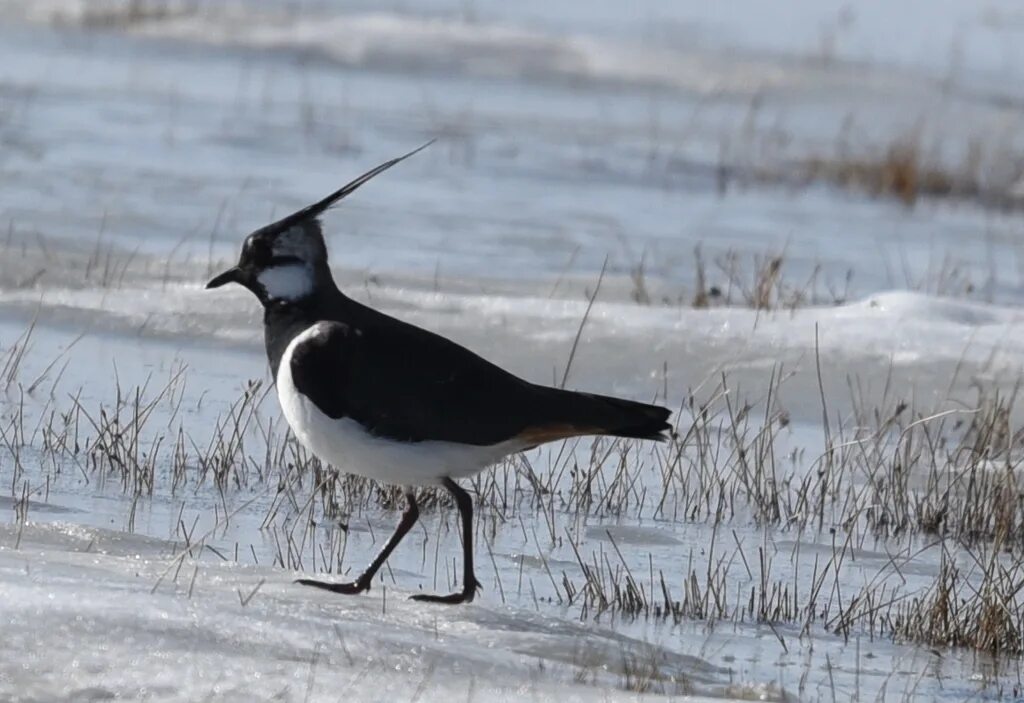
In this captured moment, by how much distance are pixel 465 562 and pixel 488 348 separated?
4.23 metres

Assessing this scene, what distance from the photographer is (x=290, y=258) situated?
5.62m

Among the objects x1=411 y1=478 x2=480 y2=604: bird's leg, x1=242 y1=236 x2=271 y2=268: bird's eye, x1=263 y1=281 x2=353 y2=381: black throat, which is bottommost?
x1=411 y1=478 x2=480 y2=604: bird's leg

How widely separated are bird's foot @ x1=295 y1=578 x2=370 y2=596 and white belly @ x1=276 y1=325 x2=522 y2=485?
306 mm

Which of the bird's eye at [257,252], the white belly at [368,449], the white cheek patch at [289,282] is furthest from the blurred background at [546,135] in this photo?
the white belly at [368,449]

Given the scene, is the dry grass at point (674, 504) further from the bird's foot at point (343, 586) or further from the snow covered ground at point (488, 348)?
the bird's foot at point (343, 586)

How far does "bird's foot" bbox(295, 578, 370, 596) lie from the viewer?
5.21 meters

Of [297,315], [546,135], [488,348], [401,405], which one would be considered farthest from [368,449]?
[546,135]

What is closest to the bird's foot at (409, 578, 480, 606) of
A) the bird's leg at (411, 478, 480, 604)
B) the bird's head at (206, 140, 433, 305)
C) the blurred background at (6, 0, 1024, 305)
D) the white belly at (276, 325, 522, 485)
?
the bird's leg at (411, 478, 480, 604)

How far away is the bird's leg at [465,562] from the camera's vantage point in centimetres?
521

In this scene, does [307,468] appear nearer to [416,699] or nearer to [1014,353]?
[416,699]

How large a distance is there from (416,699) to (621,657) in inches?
27.6

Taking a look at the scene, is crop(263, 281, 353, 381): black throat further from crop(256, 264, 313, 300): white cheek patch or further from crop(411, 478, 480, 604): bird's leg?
crop(411, 478, 480, 604): bird's leg

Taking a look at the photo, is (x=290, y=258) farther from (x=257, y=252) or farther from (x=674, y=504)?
(x=674, y=504)

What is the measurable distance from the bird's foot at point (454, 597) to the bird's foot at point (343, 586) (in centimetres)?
14
